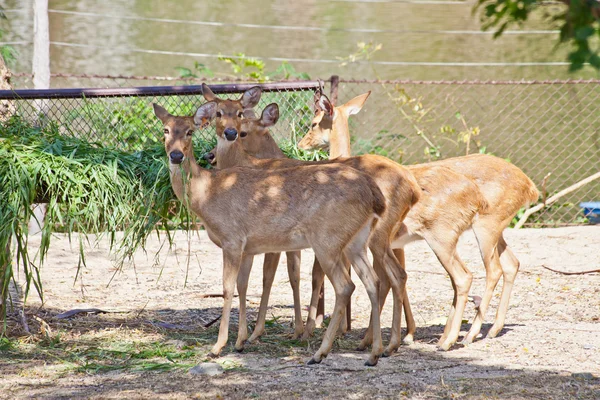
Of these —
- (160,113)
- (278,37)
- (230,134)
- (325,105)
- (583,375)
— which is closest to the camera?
(583,375)

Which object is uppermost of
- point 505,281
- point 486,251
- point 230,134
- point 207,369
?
point 230,134

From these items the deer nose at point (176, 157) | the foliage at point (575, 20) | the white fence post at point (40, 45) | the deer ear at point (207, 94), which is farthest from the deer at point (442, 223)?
the white fence post at point (40, 45)

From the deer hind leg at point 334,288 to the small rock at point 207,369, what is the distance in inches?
25.0

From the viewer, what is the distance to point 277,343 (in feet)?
21.2

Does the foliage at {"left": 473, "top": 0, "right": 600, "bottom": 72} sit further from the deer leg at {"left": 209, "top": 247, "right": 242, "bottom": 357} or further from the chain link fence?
the chain link fence

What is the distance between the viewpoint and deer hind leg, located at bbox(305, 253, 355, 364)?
5.82m

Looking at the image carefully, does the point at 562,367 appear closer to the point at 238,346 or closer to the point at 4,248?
the point at 238,346

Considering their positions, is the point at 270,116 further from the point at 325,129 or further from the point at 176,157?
the point at 176,157

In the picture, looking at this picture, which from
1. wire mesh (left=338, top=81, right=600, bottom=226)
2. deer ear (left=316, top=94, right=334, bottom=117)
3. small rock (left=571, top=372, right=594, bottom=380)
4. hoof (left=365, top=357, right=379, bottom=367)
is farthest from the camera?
wire mesh (left=338, top=81, right=600, bottom=226)

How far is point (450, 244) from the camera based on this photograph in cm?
652

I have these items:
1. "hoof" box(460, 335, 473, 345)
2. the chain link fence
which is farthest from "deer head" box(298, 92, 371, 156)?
"hoof" box(460, 335, 473, 345)

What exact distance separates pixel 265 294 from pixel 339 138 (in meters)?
1.82

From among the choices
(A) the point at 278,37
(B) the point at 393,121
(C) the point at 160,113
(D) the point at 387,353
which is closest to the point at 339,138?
(C) the point at 160,113

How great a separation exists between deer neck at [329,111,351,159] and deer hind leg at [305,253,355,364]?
6.16ft
